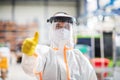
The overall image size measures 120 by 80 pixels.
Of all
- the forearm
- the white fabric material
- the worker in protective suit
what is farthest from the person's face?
the forearm

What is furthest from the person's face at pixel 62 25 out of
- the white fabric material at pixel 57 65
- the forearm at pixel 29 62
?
the forearm at pixel 29 62

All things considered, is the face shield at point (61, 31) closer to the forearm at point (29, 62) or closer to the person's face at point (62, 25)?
the person's face at point (62, 25)

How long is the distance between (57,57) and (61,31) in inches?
8.5

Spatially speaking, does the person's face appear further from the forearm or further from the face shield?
the forearm

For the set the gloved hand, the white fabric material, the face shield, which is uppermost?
the face shield

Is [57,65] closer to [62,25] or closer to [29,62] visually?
[29,62]

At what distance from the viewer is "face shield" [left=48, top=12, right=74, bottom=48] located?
78.0 inches

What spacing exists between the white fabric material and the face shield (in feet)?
0.25

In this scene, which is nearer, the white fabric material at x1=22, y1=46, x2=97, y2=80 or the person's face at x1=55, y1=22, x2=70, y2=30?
the white fabric material at x1=22, y1=46, x2=97, y2=80

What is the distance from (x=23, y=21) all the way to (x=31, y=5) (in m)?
0.87

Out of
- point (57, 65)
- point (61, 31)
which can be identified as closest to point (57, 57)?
point (57, 65)

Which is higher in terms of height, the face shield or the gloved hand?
the face shield

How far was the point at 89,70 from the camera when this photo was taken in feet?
6.41

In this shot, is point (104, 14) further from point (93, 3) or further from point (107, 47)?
point (107, 47)
